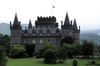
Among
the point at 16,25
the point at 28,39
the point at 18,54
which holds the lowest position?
the point at 18,54

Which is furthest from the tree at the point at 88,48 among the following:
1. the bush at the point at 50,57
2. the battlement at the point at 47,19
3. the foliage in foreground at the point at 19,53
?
the battlement at the point at 47,19

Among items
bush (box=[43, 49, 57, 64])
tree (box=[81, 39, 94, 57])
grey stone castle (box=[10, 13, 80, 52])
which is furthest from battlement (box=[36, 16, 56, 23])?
bush (box=[43, 49, 57, 64])

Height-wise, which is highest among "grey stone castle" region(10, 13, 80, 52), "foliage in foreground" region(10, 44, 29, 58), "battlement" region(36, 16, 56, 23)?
"battlement" region(36, 16, 56, 23)

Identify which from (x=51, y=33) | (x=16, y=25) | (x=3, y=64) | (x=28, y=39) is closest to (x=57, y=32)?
(x=51, y=33)

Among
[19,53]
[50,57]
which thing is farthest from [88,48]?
[19,53]

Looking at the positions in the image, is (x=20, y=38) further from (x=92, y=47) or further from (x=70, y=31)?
(x=92, y=47)

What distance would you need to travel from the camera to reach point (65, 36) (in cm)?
6644

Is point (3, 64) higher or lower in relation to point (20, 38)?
lower

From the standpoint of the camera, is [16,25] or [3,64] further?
[16,25]

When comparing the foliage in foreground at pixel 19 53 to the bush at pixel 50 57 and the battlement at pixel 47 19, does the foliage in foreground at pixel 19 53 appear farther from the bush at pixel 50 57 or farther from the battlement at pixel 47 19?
the battlement at pixel 47 19

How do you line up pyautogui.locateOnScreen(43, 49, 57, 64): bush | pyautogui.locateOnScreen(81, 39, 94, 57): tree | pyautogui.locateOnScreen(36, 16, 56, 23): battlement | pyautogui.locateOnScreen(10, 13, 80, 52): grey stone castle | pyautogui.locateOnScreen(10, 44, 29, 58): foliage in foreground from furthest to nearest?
pyautogui.locateOnScreen(36, 16, 56, 23): battlement < pyautogui.locateOnScreen(10, 13, 80, 52): grey stone castle < pyautogui.locateOnScreen(10, 44, 29, 58): foliage in foreground < pyautogui.locateOnScreen(81, 39, 94, 57): tree < pyautogui.locateOnScreen(43, 49, 57, 64): bush

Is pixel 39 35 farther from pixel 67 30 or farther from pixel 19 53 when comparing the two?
pixel 19 53

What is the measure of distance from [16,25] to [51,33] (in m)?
14.1

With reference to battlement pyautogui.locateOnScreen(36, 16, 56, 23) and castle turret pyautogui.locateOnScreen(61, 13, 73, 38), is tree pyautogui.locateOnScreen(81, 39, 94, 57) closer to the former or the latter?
castle turret pyautogui.locateOnScreen(61, 13, 73, 38)
